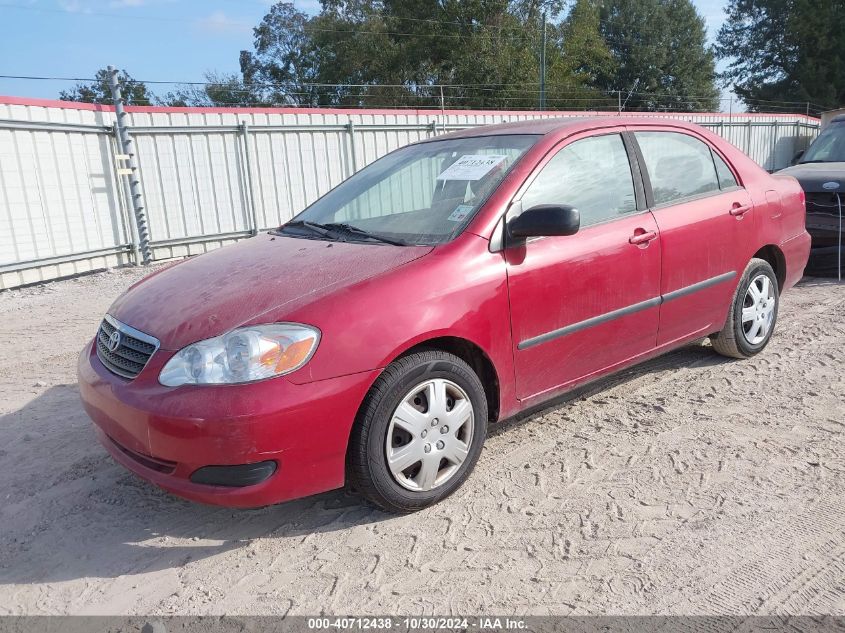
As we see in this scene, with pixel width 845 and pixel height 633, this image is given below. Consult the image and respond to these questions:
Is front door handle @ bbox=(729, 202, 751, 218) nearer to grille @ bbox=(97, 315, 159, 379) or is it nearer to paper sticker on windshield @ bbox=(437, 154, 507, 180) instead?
paper sticker on windshield @ bbox=(437, 154, 507, 180)

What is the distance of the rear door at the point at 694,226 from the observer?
3.74 metres

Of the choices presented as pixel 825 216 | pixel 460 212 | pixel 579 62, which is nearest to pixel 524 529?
pixel 460 212

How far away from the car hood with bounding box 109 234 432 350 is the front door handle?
7.54ft

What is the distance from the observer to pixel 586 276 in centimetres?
328

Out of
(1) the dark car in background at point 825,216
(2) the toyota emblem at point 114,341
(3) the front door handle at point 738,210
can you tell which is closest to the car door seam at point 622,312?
(3) the front door handle at point 738,210

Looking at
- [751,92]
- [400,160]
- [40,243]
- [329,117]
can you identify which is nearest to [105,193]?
[40,243]

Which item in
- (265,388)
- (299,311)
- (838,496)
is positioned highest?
(299,311)

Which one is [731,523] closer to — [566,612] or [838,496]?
[838,496]

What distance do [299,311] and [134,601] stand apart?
47.4 inches

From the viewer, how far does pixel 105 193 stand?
9.12 metres

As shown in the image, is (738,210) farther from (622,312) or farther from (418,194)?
(418,194)

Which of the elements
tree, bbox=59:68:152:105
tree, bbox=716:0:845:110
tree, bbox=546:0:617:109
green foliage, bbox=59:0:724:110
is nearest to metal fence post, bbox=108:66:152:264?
tree, bbox=59:68:152:105

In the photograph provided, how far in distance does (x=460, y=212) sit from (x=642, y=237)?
3.56 feet

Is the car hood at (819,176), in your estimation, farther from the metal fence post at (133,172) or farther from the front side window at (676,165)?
the metal fence post at (133,172)
